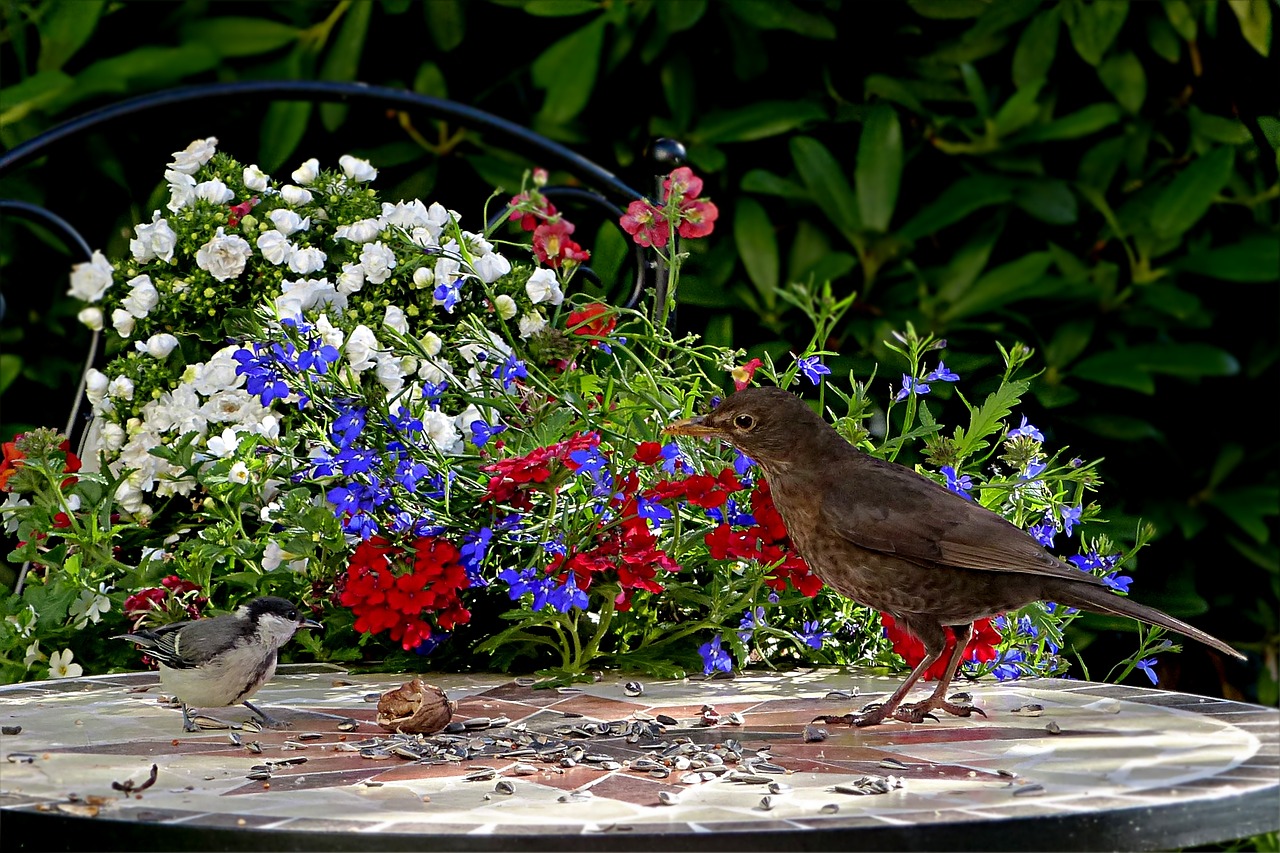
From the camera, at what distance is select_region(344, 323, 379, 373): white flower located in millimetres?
2527

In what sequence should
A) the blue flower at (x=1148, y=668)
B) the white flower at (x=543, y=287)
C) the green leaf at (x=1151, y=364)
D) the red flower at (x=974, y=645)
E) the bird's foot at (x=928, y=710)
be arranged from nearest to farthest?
the bird's foot at (x=928, y=710) → the red flower at (x=974, y=645) → the blue flower at (x=1148, y=668) → the white flower at (x=543, y=287) → the green leaf at (x=1151, y=364)

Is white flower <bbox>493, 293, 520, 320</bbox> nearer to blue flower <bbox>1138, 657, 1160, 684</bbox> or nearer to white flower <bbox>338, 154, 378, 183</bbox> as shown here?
white flower <bbox>338, 154, 378, 183</bbox>

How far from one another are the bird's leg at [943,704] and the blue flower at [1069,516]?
1.32 ft

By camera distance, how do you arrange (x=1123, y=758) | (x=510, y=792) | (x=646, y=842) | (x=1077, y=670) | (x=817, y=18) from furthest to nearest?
(x=817, y=18) < (x=1077, y=670) < (x=1123, y=758) < (x=510, y=792) < (x=646, y=842)

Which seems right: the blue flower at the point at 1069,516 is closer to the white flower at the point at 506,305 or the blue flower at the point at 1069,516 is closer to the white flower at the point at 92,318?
the white flower at the point at 506,305

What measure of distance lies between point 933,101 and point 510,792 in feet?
8.17

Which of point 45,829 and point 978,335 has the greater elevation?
point 978,335

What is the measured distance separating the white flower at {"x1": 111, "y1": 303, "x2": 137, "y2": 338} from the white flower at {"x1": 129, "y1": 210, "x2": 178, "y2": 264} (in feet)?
0.40

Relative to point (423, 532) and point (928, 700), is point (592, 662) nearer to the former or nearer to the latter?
point (423, 532)

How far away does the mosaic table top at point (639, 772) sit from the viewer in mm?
1191

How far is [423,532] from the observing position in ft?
7.08

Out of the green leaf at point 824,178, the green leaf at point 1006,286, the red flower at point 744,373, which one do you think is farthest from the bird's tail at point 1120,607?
the green leaf at point 824,178

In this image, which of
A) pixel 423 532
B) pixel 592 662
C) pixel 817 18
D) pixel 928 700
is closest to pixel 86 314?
pixel 423 532

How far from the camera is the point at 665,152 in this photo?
283cm
